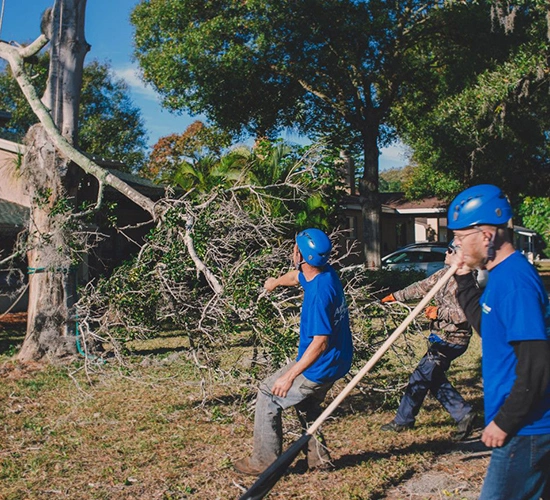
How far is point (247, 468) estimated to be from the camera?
462 centimetres

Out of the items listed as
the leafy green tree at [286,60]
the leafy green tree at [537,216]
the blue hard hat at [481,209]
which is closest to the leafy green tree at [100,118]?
the leafy green tree at [286,60]

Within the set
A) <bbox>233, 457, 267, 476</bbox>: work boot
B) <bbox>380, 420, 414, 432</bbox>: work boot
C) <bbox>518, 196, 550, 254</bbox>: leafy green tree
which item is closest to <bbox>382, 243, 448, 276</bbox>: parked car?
<bbox>380, 420, 414, 432</bbox>: work boot

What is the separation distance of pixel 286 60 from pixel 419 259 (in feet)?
25.7

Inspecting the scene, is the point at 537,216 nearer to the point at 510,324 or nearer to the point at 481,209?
the point at 481,209

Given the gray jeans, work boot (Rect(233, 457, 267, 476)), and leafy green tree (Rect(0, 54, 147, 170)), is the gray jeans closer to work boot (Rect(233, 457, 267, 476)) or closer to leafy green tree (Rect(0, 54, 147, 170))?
work boot (Rect(233, 457, 267, 476))

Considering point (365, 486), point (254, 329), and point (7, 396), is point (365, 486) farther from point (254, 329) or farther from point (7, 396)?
point (7, 396)

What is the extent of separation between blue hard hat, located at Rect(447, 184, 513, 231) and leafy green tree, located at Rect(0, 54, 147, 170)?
32.8 m

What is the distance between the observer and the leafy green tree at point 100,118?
34.3 m

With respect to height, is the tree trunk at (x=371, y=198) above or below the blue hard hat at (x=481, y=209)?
above

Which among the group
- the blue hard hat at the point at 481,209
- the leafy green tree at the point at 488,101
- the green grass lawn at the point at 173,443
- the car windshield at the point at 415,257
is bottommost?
the green grass lawn at the point at 173,443

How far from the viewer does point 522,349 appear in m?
2.63

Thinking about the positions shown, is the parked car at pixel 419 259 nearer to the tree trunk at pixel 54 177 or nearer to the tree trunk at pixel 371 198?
the tree trunk at pixel 371 198

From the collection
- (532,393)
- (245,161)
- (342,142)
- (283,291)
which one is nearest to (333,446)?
(283,291)

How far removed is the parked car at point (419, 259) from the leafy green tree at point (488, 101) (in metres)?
3.03
